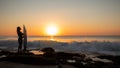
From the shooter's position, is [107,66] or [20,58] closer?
[107,66]

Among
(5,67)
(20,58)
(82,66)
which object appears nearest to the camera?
(5,67)

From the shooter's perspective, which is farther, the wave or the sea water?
the sea water

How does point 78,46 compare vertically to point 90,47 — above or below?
above

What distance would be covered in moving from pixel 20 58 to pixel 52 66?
9.27ft

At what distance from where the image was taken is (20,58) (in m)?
12.8

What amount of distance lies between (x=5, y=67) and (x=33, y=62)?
2.22m

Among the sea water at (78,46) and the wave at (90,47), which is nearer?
the wave at (90,47)

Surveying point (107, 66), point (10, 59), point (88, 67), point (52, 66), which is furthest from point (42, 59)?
point (107, 66)

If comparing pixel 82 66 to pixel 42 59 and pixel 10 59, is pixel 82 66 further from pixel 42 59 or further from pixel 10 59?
pixel 10 59

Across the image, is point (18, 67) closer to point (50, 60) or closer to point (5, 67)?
point (5, 67)

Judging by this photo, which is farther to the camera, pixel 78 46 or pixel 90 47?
pixel 78 46

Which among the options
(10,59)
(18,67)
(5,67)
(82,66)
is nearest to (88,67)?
(82,66)

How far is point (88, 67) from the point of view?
10.8m

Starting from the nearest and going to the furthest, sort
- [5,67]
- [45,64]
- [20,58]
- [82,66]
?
[5,67]
[82,66]
[45,64]
[20,58]
